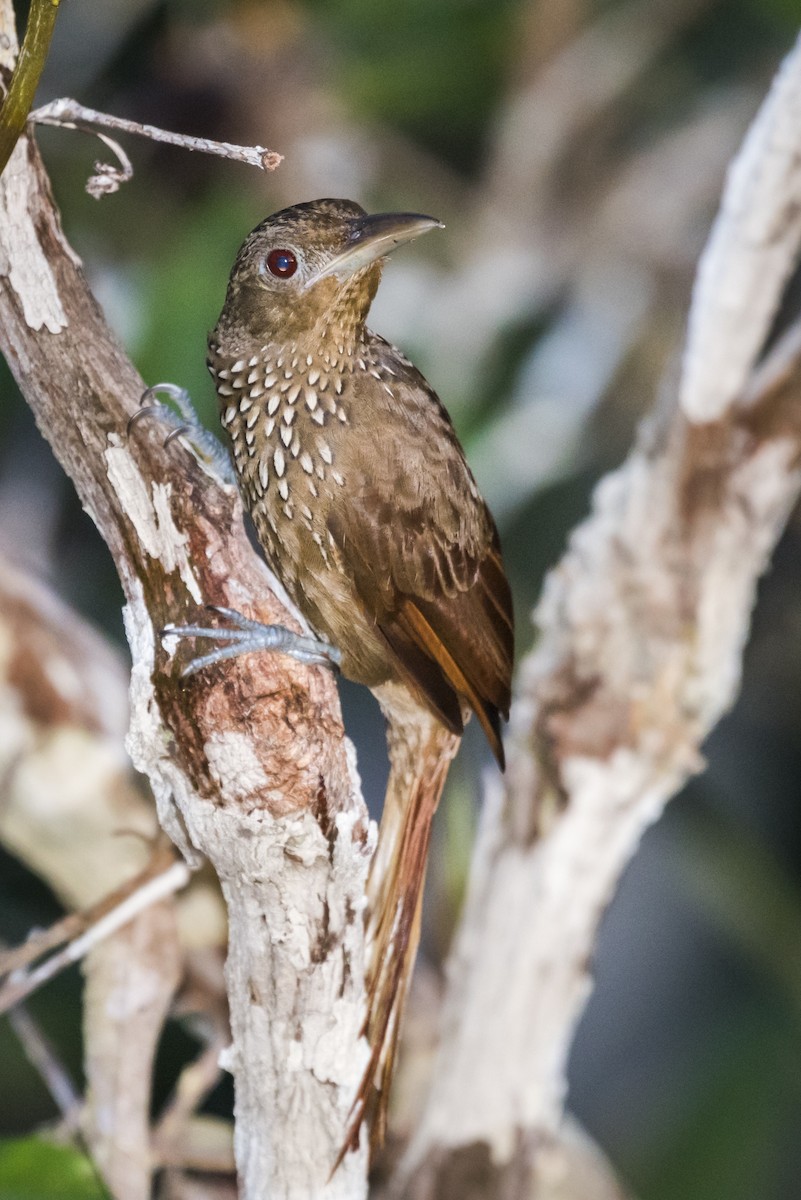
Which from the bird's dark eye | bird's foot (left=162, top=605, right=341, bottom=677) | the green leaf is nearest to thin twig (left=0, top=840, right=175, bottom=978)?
the green leaf

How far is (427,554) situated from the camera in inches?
37.0

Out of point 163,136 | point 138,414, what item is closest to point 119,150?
point 163,136

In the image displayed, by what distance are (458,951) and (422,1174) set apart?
23 centimetres

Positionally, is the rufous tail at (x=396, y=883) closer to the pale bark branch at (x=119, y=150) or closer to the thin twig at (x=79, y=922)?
the thin twig at (x=79, y=922)

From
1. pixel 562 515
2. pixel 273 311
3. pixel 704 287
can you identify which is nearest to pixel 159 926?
pixel 273 311

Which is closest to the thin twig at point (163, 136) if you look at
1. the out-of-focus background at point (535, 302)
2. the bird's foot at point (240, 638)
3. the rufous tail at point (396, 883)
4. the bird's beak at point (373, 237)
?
the bird's beak at point (373, 237)

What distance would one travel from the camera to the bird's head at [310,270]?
2.62 feet

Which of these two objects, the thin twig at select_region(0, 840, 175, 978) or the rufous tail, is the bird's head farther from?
the thin twig at select_region(0, 840, 175, 978)

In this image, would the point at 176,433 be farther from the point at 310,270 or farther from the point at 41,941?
the point at 41,941

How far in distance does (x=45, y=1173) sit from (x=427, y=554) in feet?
1.99

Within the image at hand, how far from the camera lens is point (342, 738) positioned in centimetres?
78

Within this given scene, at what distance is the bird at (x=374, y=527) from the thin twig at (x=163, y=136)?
191mm

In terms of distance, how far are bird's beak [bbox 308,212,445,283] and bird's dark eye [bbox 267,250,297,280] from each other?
2cm

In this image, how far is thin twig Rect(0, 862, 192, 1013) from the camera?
39.8 inches
